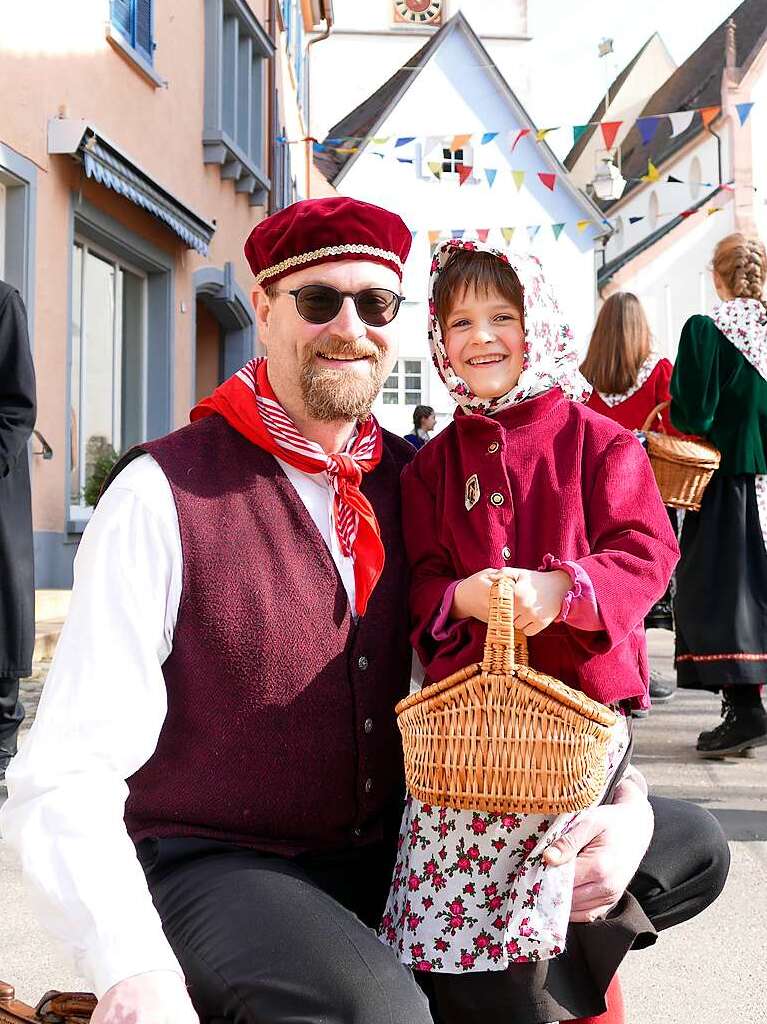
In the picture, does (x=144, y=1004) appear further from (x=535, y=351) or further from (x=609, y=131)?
(x=609, y=131)

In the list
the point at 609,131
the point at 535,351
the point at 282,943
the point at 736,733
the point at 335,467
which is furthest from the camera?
the point at 609,131

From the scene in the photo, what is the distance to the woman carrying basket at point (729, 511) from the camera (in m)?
5.11

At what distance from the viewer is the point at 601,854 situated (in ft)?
7.04

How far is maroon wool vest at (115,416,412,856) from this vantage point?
2.07m

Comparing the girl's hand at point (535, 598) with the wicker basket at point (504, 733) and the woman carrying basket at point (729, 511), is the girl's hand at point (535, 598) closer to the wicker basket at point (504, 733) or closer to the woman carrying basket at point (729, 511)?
the wicker basket at point (504, 733)

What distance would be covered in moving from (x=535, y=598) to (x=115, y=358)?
993 cm

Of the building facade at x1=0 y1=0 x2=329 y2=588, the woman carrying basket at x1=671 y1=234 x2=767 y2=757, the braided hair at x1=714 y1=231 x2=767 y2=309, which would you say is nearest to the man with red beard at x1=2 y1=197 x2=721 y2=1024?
the woman carrying basket at x1=671 y1=234 x2=767 y2=757

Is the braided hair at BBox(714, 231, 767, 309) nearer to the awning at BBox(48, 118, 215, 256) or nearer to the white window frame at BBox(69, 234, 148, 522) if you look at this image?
the awning at BBox(48, 118, 215, 256)

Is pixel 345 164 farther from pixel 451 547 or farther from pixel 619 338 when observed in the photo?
pixel 451 547

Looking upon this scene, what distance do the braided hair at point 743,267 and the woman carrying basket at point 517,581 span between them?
3.05 m

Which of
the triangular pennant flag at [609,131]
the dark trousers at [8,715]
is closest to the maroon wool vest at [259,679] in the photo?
the dark trousers at [8,715]

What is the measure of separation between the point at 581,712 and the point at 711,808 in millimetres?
2718

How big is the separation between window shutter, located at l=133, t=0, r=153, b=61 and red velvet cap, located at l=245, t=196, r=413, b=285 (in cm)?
931

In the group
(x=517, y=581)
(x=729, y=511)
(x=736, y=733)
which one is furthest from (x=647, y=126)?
(x=517, y=581)
